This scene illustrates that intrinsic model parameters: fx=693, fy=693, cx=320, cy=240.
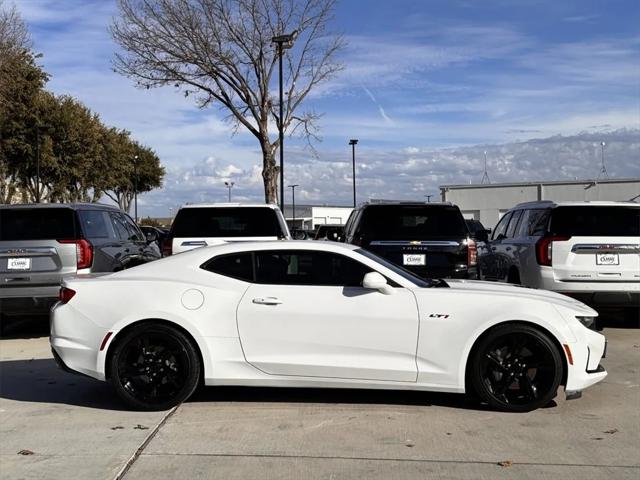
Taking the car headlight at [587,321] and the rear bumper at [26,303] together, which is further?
the rear bumper at [26,303]

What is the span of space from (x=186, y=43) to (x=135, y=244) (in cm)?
1601

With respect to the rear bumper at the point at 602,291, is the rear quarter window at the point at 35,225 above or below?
above

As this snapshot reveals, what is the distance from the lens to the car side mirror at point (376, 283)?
18.6ft

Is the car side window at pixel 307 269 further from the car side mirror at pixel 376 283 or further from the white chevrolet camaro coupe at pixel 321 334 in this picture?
the car side mirror at pixel 376 283

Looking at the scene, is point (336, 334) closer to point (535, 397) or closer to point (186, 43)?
point (535, 397)

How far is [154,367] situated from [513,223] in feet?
23.8

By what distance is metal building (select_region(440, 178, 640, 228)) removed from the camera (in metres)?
42.7

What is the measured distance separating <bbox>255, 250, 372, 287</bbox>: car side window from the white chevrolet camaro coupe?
0.01 m


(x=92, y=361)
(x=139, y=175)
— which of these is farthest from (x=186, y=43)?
(x=139, y=175)

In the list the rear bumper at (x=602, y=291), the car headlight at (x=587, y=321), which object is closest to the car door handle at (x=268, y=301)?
the car headlight at (x=587, y=321)

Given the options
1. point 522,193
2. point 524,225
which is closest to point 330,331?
point 524,225

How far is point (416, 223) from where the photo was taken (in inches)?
380

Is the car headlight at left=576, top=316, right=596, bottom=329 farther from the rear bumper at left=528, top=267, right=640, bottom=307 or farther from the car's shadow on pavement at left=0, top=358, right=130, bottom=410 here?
the car's shadow on pavement at left=0, top=358, right=130, bottom=410

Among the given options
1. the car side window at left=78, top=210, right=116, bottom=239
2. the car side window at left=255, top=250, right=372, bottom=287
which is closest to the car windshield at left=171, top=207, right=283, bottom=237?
the car side window at left=78, top=210, right=116, bottom=239
